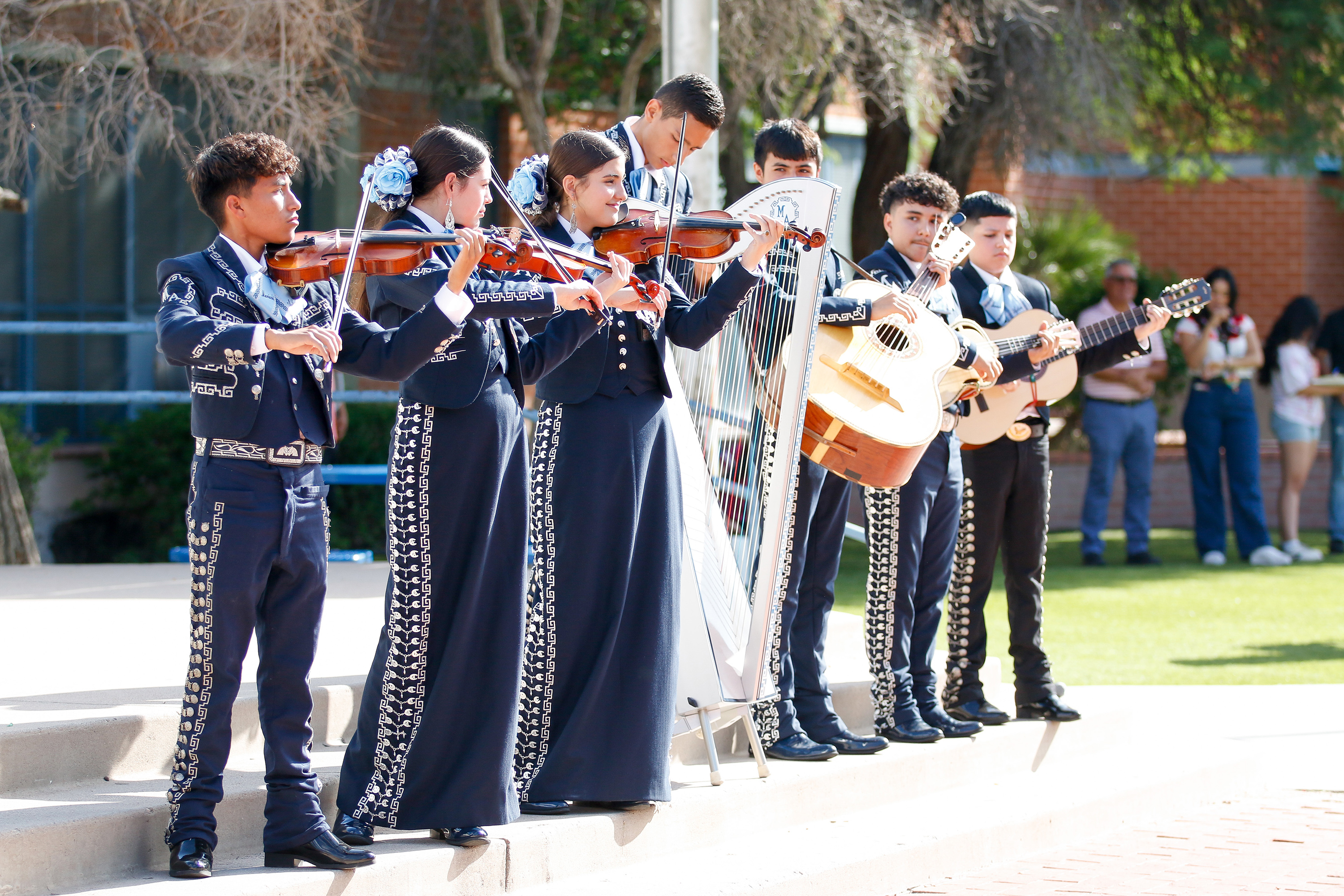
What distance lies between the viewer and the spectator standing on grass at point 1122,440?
1201cm

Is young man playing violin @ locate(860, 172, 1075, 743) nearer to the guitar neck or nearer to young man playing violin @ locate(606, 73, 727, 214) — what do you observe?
the guitar neck

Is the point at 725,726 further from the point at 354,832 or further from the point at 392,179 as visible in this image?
the point at 392,179

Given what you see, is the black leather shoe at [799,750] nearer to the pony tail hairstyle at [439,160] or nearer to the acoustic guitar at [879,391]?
the acoustic guitar at [879,391]

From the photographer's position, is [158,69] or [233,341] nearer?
[233,341]

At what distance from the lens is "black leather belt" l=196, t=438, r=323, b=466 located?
3.78m

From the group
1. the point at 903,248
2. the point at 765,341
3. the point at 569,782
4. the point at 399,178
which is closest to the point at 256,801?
the point at 569,782

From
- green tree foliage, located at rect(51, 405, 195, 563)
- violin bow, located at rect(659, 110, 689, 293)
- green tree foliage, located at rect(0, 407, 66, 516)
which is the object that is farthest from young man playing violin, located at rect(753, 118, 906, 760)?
green tree foliage, located at rect(51, 405, 195, 563)

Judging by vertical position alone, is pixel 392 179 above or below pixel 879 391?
above

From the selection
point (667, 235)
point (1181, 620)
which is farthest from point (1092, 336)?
point (1181, 620)

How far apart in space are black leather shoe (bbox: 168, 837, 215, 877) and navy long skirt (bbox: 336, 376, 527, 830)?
443mm

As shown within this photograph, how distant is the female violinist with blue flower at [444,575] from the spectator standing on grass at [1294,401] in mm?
9758

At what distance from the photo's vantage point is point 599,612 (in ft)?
14.8

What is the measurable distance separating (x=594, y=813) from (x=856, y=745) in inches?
51.3

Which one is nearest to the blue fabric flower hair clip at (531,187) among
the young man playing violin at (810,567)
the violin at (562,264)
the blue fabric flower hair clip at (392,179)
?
the violin at (562,264)
